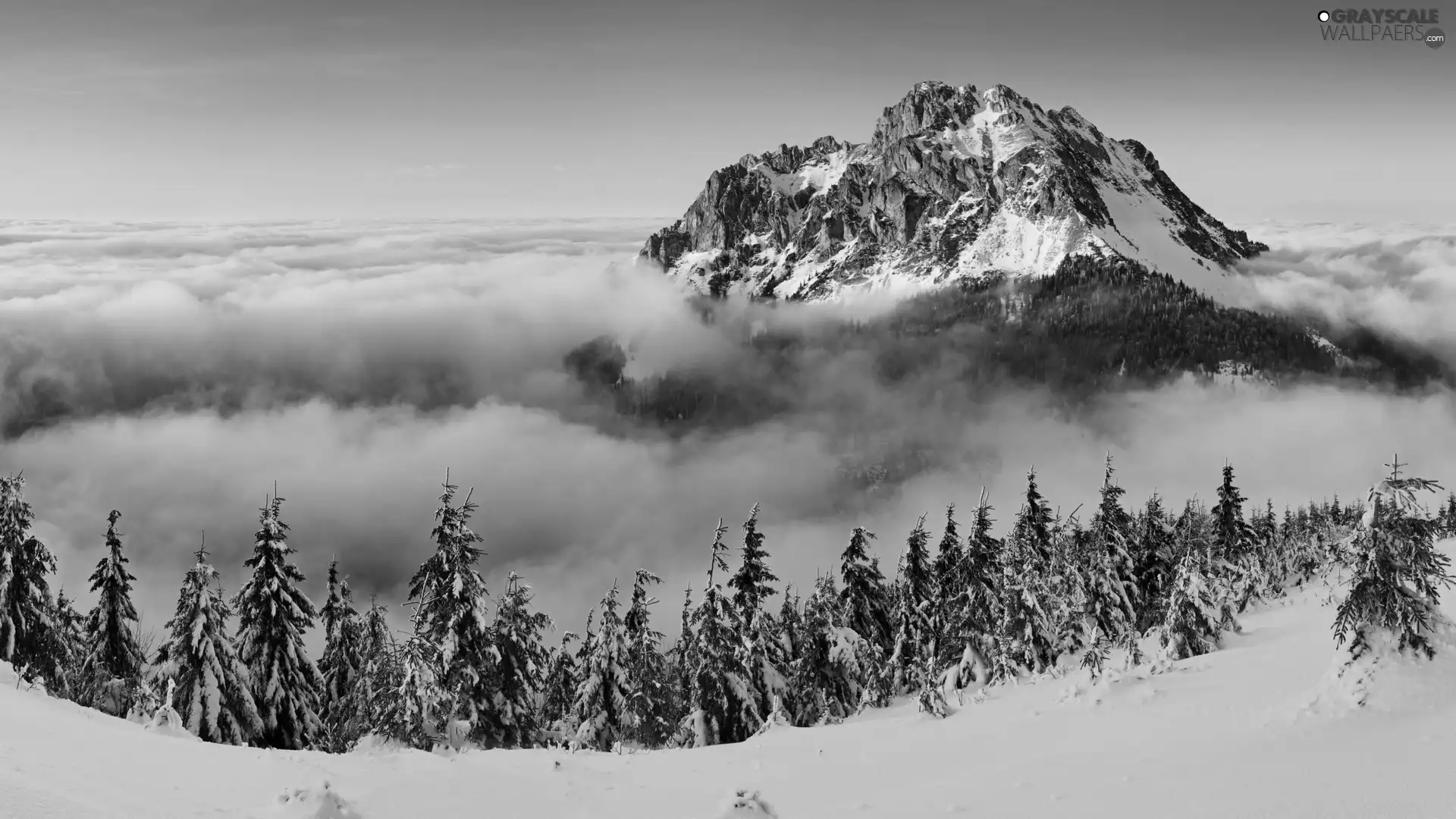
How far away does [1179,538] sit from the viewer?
5203cm

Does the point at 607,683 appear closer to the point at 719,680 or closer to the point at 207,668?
the point at 719,680

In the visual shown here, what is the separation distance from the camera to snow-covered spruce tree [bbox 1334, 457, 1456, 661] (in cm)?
1409

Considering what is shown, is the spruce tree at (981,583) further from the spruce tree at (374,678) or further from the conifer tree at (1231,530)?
the spruce tree at (374,678)

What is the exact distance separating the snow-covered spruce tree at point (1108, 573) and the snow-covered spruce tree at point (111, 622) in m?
40.9

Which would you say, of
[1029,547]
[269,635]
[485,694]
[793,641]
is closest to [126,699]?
[269,635]

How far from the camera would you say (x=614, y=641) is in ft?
115

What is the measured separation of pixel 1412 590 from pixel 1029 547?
18.6 meters

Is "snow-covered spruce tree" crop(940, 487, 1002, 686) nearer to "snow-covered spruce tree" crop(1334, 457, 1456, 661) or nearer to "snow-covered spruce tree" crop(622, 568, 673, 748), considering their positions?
"snow-covered spruce tree" crop(622, 568, 673, 748)

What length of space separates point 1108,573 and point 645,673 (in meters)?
23.3

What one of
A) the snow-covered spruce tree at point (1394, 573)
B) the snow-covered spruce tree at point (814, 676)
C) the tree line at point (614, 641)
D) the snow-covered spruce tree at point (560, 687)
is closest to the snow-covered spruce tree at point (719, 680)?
the tree line at point (614, 641)

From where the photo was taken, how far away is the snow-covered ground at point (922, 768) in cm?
1027

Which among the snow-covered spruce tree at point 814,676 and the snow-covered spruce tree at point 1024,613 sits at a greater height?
the snow-covered spruce tree at point 1024,613

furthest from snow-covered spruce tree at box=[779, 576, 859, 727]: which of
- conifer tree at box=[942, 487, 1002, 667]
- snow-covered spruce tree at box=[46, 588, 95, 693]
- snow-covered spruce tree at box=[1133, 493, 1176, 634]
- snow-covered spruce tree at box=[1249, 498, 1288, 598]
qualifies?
snow-covered spruce tree at box=[46, 588, 95, 693]

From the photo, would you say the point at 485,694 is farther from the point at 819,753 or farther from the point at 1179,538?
the point at 1179,538
